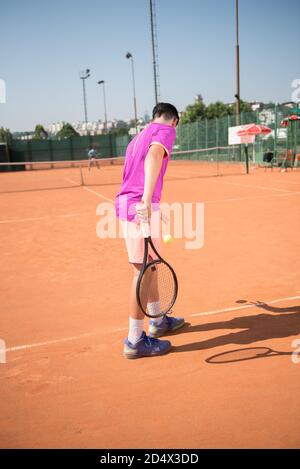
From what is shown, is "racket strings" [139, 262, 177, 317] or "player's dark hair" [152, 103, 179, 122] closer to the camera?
"player's dark hair" [152, 103, 179, 122]

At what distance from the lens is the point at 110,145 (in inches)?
1670

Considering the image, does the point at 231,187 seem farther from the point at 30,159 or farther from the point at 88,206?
the point at 30,159

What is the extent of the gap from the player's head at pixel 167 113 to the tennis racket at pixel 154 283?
0.79 metres

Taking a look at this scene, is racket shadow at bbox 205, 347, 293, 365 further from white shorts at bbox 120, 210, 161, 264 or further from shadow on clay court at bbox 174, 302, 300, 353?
white shorts at bbox 120, 210, 161, 264

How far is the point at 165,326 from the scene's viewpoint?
340 cm

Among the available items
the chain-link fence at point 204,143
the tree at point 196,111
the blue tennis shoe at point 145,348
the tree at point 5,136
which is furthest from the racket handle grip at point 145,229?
the tree at point 196,111

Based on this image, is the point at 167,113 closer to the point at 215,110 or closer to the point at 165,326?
the point at 165,326

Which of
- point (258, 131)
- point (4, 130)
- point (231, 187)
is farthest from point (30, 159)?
point (231, 187)

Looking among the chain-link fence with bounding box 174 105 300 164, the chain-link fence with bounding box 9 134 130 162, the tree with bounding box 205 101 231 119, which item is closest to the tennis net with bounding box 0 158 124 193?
the chain-link fence with bounding box 9 134 130 162

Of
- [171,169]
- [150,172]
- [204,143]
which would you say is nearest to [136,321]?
[150,172]

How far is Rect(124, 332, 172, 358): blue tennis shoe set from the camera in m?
2.97

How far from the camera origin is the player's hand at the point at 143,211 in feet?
8.64

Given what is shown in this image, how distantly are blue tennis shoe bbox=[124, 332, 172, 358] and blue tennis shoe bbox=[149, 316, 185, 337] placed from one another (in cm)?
29

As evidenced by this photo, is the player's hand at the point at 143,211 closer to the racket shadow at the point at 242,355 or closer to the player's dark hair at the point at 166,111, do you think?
the player's dark hair at the point at 166,111
